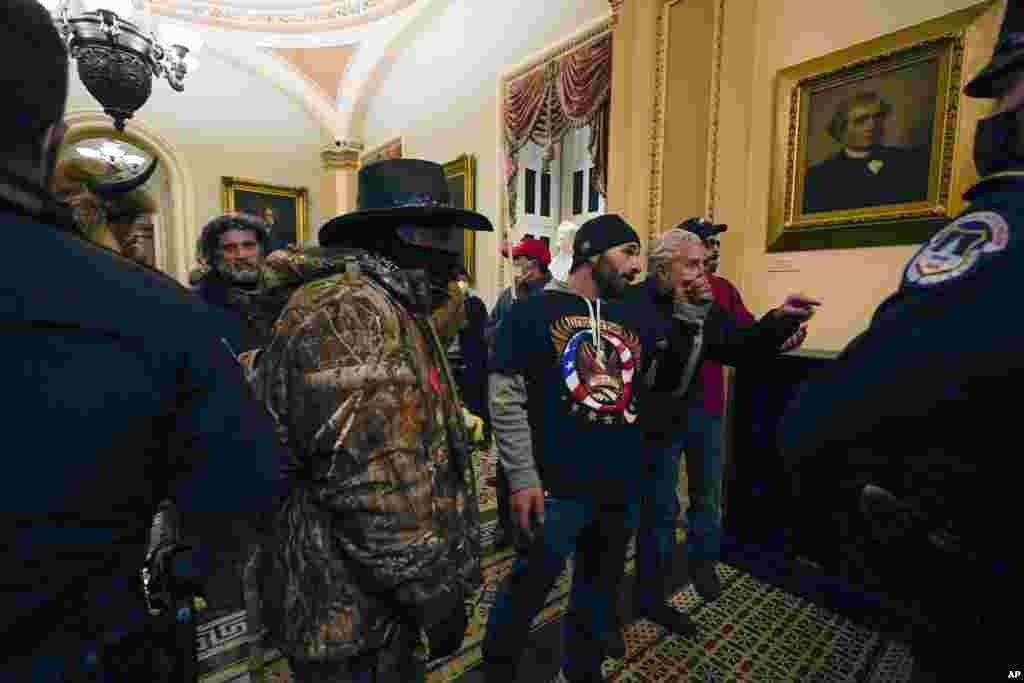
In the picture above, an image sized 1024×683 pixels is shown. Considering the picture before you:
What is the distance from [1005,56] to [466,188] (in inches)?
238

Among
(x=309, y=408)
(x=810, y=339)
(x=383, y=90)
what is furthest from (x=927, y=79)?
(x=383, y=90)

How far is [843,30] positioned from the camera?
9.83 feet

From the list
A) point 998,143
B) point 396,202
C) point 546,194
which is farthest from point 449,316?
point 546,194

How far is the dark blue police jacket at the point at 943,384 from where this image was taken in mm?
A: 722

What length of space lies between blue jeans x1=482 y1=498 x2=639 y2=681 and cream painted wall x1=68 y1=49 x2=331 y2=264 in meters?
9.10

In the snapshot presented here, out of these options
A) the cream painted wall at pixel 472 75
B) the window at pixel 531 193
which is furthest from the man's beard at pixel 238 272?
the window at pixel 531 193

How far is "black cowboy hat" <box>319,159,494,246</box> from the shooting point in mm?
1174

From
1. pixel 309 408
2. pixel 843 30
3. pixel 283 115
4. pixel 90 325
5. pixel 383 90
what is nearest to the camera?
pixel 90 325

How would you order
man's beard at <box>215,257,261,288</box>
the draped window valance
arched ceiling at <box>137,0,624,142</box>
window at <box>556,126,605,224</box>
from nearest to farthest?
man's beard at <box>215,257,261,288</box> → the draped window valance → arched ceiling at <box>137,0,624,142</box> → window at <box>556,126,605,224</box>

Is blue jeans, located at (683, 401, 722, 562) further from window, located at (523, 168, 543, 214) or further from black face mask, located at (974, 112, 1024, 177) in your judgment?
window, located at (523, 168, 543, 214)

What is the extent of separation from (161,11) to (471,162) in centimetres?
589

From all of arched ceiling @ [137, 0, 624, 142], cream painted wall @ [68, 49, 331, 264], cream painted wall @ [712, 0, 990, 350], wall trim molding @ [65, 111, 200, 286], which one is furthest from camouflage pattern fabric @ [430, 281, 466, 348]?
cream painted wall @ [68, 49, 331, 264]

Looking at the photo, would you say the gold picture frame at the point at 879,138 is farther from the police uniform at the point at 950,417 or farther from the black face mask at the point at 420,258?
the black face mask at the point at 420,258

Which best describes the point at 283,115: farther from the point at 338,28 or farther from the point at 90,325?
the point at 90,325
